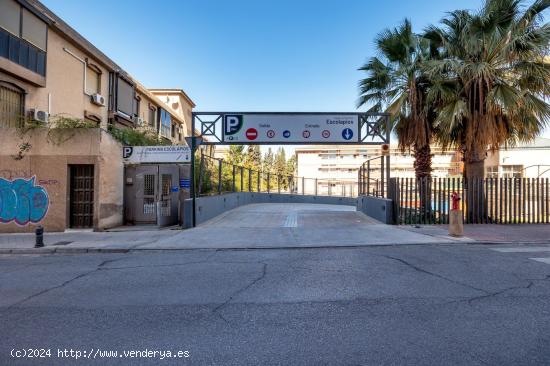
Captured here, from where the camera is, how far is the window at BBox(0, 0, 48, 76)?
12414mm

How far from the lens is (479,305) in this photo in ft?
15.5

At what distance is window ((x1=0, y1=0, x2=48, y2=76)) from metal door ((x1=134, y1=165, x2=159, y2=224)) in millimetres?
5701

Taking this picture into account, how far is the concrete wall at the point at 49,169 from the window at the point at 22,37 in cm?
297

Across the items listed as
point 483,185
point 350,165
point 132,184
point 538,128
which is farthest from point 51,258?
point 350,165

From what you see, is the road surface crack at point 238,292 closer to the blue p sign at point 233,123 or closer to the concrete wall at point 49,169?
the concrete wall at point 49,169

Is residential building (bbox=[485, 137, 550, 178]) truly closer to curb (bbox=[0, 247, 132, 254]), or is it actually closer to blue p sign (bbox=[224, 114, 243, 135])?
blue p sign (bbox=[224, 114, 243, 135])

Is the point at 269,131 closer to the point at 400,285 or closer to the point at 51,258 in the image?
the point at 51,258

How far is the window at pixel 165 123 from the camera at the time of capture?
2666cm

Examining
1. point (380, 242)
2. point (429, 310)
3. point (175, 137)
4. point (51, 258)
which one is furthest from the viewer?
point (175, 137)

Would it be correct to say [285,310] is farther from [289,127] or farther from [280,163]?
[280,163]

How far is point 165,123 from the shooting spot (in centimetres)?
2753

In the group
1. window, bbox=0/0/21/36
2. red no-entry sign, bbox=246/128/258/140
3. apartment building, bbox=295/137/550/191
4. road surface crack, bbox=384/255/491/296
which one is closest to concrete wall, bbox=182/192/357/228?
apartment building, bbox=295/137/550/191

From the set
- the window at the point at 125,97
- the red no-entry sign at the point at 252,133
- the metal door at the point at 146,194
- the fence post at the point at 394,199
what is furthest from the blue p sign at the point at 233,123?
the window at the point at 125,97

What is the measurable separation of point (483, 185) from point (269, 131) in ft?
28.6
